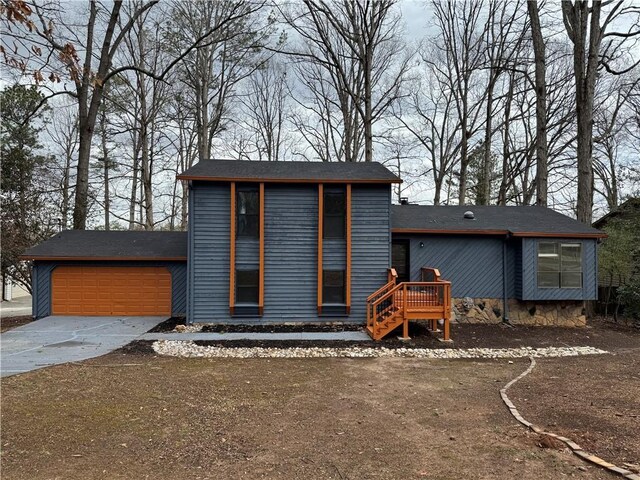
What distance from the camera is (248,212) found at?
1123 centimetres

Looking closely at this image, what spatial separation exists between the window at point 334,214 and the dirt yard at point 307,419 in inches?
189

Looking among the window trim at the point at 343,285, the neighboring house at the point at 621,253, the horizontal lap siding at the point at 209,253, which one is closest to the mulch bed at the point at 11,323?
the horizontal lap siding at the point at 209,253

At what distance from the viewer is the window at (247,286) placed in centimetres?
1110

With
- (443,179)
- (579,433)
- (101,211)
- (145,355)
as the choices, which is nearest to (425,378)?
(579,433)

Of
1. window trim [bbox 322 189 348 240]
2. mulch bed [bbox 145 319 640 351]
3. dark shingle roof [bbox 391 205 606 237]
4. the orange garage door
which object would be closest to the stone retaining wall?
mulch bed [bbox 145 319 640 351]

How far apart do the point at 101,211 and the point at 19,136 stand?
200 inches

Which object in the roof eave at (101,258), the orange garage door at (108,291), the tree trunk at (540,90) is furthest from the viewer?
the tree trunk at (540,90)

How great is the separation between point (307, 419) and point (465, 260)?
866 cm

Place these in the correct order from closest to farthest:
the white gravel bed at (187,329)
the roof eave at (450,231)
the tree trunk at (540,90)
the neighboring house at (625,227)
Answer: the white gravel bed at (187,329)
the roof eave at (450,231)
the neighboring house at (625,227)
the tree trunk at (540,90)

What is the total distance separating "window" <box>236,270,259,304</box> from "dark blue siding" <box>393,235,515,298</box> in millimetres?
4505

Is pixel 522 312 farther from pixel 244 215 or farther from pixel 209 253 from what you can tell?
pixel 209 253

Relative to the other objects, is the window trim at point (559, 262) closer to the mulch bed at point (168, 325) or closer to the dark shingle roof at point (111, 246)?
the mulch bed at point (168, 325)

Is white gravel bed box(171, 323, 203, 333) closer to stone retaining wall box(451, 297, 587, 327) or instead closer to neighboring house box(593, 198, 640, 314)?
stone retaining wall box(451, 297, 587, 327)

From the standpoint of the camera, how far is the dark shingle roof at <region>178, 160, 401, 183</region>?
35.8 ft
